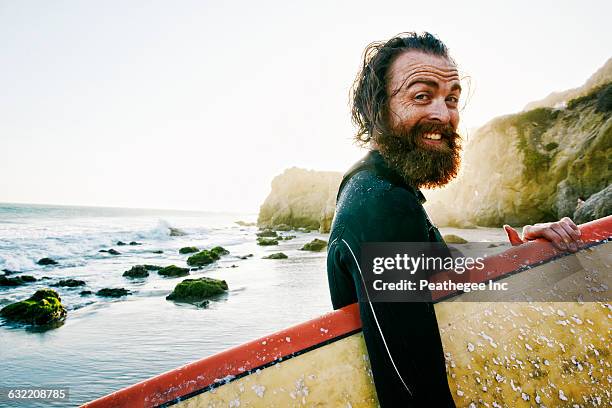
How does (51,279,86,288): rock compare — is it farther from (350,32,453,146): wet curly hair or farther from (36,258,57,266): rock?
(350,32,453,146): wet curly hair

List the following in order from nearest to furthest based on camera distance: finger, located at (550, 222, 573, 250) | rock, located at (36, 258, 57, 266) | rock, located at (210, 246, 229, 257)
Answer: finger, located at (550, 222, 573, 250) < rock, located at (36, 258, 57, 266) < rock, located at (210, 246, 229, 257)

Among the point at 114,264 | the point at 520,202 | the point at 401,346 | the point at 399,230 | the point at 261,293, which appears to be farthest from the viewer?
the point at 520,202

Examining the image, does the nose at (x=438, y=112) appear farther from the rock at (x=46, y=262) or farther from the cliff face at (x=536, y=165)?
the cliff face at (x=536, y=165)

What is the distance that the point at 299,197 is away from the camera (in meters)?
56.6

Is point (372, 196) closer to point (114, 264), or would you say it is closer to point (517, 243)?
point (517, 243)

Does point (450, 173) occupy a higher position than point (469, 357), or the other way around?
point (450, 173)

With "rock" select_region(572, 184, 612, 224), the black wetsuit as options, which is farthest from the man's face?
"rock" select_region(572, 184, 612, 224)

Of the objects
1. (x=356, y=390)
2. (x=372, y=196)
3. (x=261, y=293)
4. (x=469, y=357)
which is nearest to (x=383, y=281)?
(x=372, y=196)

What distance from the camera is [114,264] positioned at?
616 inches

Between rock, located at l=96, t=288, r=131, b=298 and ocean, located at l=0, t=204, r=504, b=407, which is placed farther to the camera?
rock, located at l=96, t=288, r=131, b=298

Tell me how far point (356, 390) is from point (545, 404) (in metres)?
0.74

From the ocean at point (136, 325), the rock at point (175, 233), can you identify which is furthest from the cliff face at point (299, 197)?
the ocean at point (136, 325)

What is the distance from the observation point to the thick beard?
1487mm

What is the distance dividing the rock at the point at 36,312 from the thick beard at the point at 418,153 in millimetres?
8738
